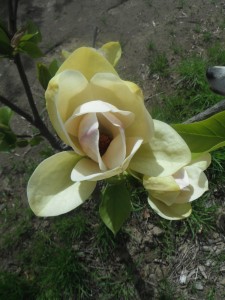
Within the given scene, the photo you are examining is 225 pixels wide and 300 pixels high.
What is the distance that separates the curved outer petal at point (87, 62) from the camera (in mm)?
638

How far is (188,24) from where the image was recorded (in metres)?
3.05

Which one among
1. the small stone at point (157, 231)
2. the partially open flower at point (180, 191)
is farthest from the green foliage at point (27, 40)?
the small stone at point (157, 231)

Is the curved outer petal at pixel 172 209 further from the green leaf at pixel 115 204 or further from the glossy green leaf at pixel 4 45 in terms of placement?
the glossy green leaf at pixel 4 45

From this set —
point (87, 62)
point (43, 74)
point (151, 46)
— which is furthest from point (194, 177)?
point (151, 46)

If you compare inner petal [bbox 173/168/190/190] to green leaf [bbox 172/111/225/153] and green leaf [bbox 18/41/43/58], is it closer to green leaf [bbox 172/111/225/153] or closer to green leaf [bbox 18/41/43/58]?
green leaf [bbox 172/111/225/153]

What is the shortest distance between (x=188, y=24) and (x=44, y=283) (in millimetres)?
2098

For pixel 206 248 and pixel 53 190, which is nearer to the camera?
pixel 53 190

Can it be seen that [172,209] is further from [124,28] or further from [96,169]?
[124,28]

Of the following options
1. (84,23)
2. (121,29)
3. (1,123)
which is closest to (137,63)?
(121,29)

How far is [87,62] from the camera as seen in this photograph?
25.4 inches

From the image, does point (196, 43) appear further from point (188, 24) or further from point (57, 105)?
point (57, 105)

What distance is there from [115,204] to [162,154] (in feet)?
0.63

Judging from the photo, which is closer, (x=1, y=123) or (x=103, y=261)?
(x=1, y=123)

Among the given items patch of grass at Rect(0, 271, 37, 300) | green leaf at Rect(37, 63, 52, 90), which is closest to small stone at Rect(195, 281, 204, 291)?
patch of grass at Rect(0, 271, 37, 300)
